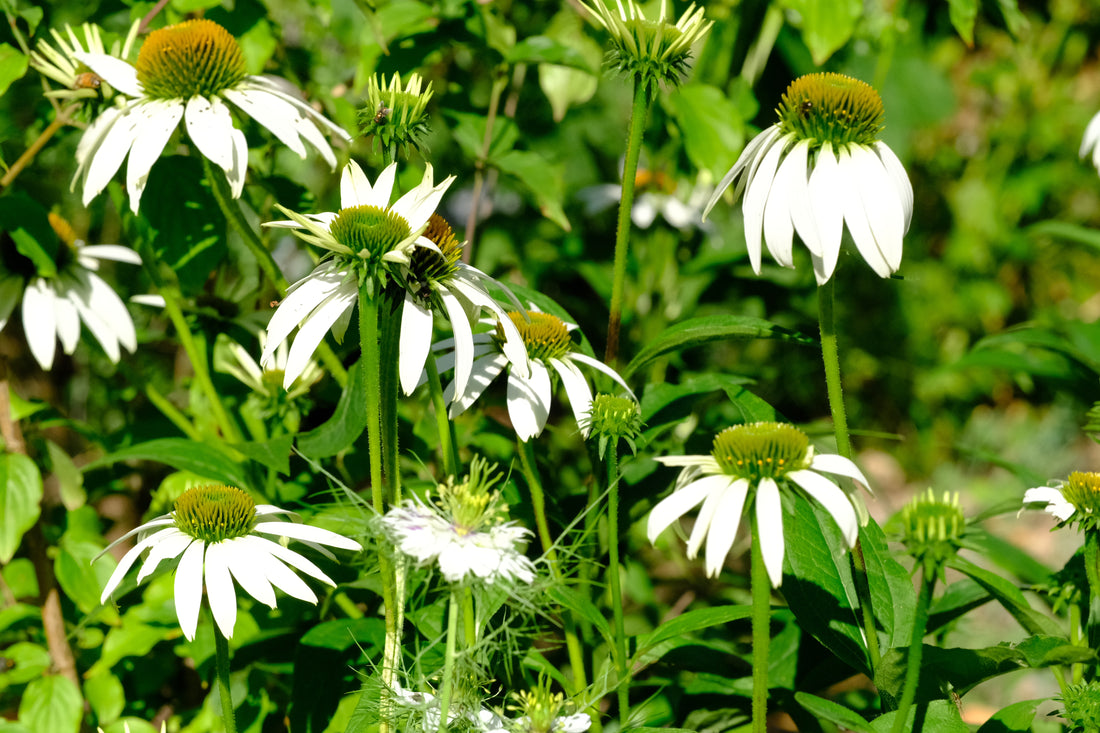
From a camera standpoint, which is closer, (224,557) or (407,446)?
(224,557)

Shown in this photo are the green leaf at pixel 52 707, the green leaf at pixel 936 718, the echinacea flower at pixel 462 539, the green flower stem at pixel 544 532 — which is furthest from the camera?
the green leaf at pixel 52 707

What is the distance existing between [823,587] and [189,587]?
539 mm

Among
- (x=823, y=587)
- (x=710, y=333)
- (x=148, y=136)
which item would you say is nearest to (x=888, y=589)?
(x=823, y=587)

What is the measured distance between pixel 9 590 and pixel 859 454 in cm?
250

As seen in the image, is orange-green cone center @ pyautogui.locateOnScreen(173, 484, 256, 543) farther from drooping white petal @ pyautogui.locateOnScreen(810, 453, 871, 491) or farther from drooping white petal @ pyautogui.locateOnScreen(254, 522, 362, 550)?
drooping white petal @ pyautogui.locateOnScreen(810, 453, 871, 491)

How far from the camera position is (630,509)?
3.71ft

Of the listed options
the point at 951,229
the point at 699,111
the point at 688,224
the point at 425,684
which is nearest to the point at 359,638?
the point at 425,684

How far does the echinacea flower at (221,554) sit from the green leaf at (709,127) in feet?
2.36

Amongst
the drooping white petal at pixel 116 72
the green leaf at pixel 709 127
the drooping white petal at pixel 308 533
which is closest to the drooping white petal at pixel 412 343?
the drooping white petal at pixel 308 533

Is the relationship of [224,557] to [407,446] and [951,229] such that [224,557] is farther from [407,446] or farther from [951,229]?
Result: [951,229]

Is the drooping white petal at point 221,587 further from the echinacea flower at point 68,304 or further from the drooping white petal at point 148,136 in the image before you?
the echinacea flower at point 68,304

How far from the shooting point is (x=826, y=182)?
31.6 inches

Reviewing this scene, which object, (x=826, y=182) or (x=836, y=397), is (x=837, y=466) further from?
(x=826, y=182)

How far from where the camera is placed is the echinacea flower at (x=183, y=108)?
938 mm
